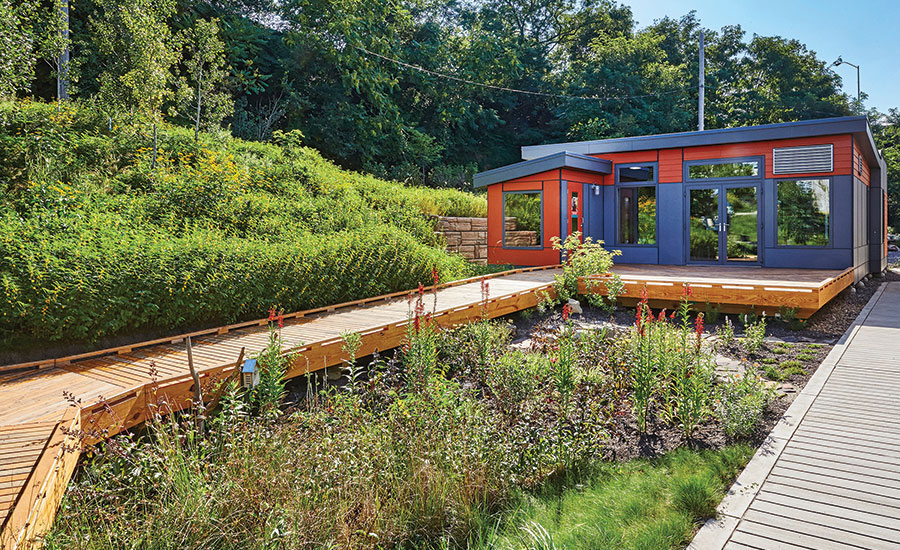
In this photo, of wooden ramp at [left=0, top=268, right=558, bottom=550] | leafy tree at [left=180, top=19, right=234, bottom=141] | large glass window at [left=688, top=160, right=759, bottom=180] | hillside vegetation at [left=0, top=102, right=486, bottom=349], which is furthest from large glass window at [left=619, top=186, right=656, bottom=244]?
leafy tree at [left=180, top=19, right=234, bottom=141]

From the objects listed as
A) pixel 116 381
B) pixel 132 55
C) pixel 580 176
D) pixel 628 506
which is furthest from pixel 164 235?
pixel 580 176

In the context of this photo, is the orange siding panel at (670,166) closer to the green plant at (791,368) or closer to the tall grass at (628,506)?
the green plant at (791,368)

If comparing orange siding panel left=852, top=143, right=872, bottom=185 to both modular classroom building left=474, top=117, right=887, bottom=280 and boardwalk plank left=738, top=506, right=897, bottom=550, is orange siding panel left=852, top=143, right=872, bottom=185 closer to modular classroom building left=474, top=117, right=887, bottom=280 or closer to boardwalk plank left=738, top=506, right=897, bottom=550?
modular classroom building left=474, top=117, right=887, bottom=280

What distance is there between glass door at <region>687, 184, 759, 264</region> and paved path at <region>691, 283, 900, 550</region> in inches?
304

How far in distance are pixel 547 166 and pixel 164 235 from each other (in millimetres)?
8584

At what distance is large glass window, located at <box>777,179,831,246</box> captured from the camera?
1176 centimetres

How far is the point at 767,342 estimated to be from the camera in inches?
273

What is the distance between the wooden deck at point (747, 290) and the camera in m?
7.77

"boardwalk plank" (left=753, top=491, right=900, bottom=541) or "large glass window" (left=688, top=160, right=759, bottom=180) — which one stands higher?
"large glass window" (left=688, top=160, right=759, bottom=180)

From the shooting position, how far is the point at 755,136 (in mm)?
12273

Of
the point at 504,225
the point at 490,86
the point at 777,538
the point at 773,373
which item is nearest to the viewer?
the point at 777,538

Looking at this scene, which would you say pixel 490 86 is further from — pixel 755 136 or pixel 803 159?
pixel 803 159

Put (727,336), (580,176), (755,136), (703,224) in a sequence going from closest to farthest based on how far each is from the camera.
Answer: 1. (727,336)
2. (755,136)
3. (703,224)
4. (580,176)

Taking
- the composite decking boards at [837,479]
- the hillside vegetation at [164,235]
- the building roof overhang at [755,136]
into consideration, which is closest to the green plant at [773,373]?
the composite decking boards at [837,479]
